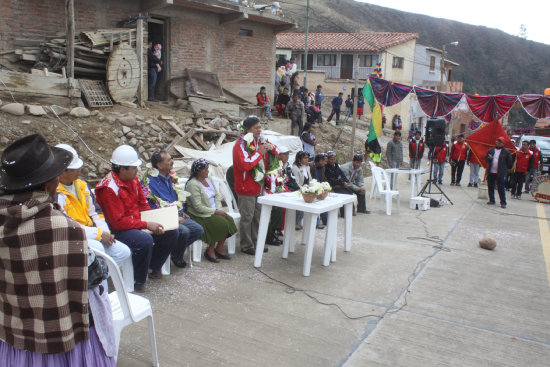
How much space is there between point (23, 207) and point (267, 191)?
4.62m

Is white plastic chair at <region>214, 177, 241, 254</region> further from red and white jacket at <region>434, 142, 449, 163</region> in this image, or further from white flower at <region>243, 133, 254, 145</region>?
red and white jacket at <region>434, 142, 449, 163</region>

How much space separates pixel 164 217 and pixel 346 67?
33.7 meters

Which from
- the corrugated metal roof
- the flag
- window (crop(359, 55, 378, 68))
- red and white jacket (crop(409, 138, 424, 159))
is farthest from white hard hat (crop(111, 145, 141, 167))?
window (crop(359, 55, 378, 68))

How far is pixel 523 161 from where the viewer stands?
1283 centimetres

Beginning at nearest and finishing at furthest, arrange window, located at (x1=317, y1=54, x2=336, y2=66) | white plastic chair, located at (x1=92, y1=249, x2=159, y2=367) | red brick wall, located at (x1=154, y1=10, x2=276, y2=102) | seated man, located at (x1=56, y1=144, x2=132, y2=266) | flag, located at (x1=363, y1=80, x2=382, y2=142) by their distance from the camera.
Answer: white plastic chair, located at (x1=92, y1=249, x2=159, y2=367) < seated man, located at (x1=56, y1=144, x2=132, y2=266) < flag, located at (x1=363, y1=80, x2=382, y2=142) < red brick wall, located at (x1=154, y1=10, x2=276, y2=102) < window, located at (x1=317, y1=54, x2=336, y2=66)

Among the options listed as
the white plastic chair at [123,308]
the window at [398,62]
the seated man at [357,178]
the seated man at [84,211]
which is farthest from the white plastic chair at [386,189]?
the window at [398,62]

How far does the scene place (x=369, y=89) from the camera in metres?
12.6

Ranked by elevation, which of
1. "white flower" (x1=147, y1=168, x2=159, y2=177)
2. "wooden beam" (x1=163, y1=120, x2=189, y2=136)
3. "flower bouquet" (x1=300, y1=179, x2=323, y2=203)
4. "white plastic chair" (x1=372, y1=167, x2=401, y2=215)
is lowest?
"white plastic chair" (x1=372, y1=167, x2=401, y2=215)

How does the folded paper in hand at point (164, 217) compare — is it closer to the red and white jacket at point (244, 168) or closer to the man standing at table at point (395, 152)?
the red and white jacket at point (244, 168)

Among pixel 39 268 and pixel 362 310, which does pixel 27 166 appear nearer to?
pixel 39 268

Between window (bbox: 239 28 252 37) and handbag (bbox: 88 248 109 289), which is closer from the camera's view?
handbag (bbox: 88 248 109 289)

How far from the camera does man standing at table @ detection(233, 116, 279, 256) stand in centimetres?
593

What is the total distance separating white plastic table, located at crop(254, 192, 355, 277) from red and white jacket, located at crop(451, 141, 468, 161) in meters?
9.23

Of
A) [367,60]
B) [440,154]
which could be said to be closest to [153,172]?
[440,154]
